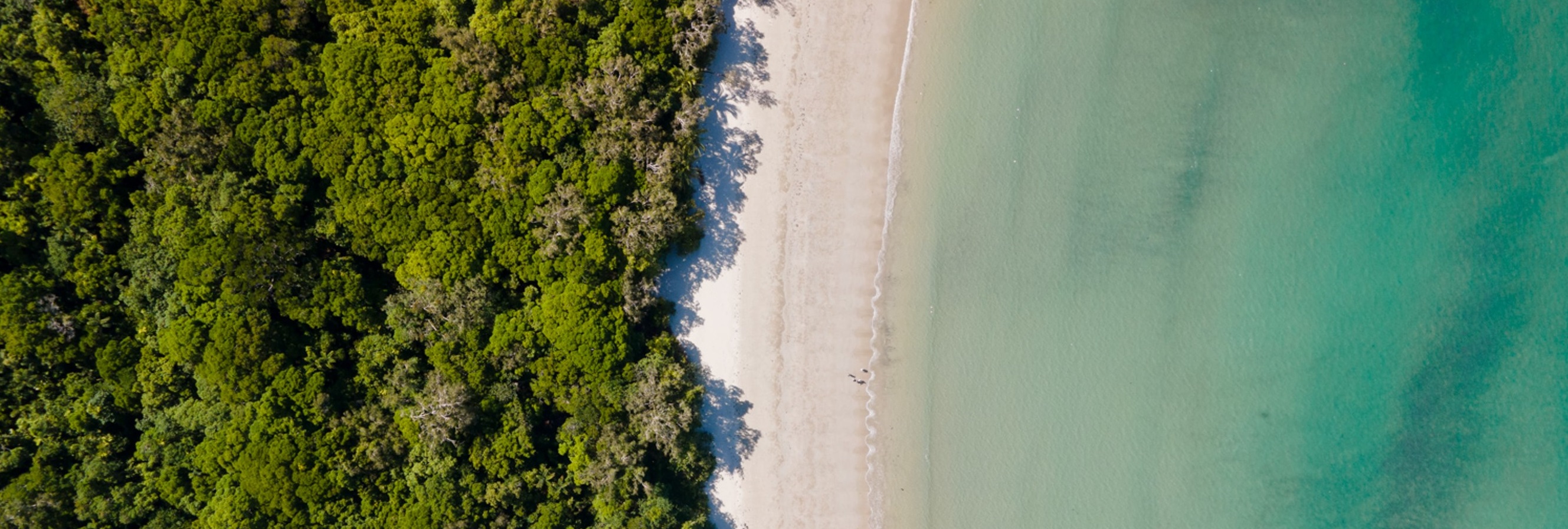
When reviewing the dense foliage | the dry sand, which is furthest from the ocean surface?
the dense foliage

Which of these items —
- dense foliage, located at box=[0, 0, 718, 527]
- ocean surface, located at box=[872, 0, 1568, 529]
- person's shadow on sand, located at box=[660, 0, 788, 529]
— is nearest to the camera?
dense foliage, located at box=[0, 0, 718, 527]

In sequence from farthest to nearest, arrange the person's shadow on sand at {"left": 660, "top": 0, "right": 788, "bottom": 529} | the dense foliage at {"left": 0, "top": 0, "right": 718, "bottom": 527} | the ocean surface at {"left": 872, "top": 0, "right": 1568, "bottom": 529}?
1. the ocean surface at {"left": 872, "top": 0, "right": 1568, "bottom": 529}
2. the person's shadow on sand at {"left": 660, "top": 0, "right": 788, "bottom": 529}
3. the dense foliage at {"left": 0, "top": 0, "right": 718, "bottom": 527}

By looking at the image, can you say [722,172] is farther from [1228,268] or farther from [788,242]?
[1228,268]

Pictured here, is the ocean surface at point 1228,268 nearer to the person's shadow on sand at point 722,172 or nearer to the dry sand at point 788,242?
the dry sand at point 788,242

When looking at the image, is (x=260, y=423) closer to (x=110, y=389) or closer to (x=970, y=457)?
(x=110, y=389)

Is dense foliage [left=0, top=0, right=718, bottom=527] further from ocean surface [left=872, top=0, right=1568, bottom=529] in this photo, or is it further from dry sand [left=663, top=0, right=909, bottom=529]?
ocean surface [left=872, top=0, right=1568, bottom=529]

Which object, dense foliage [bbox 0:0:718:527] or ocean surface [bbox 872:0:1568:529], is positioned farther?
ocean surface [bbox 872:0:1568:529]
